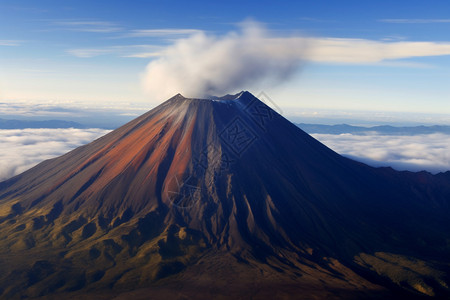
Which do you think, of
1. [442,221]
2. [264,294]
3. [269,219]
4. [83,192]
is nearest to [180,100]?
[83,192]

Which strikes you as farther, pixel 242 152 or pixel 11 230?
pixel 242 152

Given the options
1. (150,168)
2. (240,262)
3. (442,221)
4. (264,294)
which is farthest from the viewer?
(442,221)

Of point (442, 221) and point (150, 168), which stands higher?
point (150, 168)

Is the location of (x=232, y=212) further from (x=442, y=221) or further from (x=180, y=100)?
(x=442, y=221)

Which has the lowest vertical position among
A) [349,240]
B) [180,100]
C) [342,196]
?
[349,240]

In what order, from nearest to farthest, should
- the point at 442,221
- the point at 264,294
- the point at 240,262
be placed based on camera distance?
the point at 264,294, the point at 240,262, the point at 442,221

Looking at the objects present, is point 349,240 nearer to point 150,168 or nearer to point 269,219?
point 269,219
